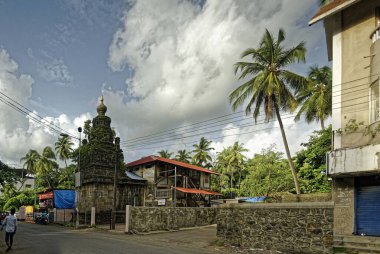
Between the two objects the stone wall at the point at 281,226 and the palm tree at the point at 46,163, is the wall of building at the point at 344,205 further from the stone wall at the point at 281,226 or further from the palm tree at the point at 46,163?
the palm tree at the point at 46,163

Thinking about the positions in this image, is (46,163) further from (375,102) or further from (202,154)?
(375,102)

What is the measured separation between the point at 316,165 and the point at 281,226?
18.7m

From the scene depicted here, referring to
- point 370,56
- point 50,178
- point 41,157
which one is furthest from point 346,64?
point 41,157

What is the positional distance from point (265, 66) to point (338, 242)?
578 inches

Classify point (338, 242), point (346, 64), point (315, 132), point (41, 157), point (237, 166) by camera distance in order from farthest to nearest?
point (41, 157) → point (237, 166) → point (315, 132) → point (346, 64) → point (338, 242)

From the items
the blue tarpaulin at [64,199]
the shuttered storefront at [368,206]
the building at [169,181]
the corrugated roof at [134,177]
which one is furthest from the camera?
the corrugated roof at [134,177]

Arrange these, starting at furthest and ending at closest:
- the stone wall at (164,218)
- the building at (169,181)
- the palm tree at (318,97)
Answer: the building at (169,181) < the palm tree at (318,97) < the stone wall at (164,218)

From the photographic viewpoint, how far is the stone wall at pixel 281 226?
12450mm

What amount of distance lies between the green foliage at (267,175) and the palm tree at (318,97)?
283 inches

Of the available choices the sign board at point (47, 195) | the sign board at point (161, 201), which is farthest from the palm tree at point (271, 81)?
the sign board at point (47, 195)

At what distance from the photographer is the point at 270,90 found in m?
23.5

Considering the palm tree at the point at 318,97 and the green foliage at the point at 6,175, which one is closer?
the green foliage at the point at 6,175

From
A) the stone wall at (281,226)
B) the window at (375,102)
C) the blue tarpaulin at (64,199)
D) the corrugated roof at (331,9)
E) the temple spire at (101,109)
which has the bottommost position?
the blue tarpaulin at (64,199)

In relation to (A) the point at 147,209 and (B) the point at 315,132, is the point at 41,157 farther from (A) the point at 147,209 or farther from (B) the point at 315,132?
(B) the point at 315,132
